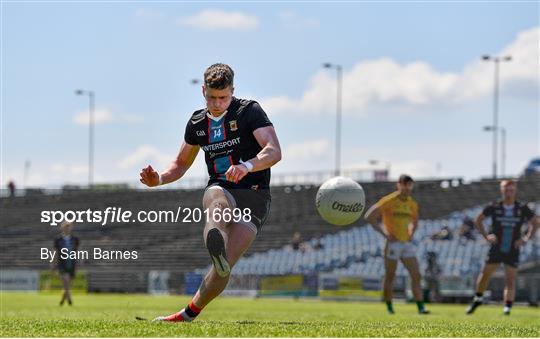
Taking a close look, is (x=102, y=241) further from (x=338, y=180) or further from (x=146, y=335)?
(x=146, y=335)

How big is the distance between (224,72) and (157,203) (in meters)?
46.6

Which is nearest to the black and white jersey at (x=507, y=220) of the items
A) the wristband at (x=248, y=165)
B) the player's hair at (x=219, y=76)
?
the player's hair at (x=219, y=76)

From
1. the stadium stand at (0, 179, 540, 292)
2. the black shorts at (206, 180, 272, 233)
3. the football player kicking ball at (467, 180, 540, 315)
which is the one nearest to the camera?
the black shorts at (206, 180, 272, 233)

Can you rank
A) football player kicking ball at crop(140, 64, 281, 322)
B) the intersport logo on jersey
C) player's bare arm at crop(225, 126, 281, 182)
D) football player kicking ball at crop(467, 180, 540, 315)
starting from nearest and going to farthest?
1. player's bare arm at crop(225, 126, 281, 182)
2. football player kicking ball at crop(140, 64, 281, 322)
3. the intersport logo on jersey
4. football player kicking ball at crop(467, 180, 540, 315)

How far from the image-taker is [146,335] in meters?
8.02

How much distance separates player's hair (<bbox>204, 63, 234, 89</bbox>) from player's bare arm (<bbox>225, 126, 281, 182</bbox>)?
55cm

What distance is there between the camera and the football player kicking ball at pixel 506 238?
20000 millimetres

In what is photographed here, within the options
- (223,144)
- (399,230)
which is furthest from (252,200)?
(399,230)

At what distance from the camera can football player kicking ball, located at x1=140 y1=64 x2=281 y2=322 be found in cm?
970

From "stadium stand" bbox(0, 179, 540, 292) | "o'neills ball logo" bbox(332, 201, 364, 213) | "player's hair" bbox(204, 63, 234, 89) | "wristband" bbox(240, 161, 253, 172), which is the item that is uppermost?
"player's hair" bbox(204, 63, 234, 89)

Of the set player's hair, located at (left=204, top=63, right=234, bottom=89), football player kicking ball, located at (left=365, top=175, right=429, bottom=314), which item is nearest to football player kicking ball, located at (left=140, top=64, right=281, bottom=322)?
player's hair, located at (left=204, top=63, right=234, bottom=89)

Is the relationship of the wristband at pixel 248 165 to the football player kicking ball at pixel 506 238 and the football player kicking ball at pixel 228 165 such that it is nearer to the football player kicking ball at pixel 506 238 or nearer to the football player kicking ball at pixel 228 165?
the football player kicking ball at pixel 228 165

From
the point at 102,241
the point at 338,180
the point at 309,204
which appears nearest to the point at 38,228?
the point at 102,241

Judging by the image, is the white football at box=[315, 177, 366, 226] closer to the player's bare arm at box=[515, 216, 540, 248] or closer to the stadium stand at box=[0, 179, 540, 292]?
the player's bare arm at box=[515, 216, 540, 248]
